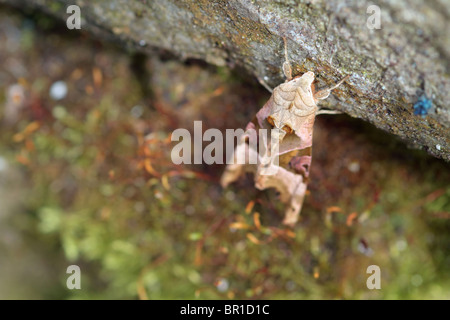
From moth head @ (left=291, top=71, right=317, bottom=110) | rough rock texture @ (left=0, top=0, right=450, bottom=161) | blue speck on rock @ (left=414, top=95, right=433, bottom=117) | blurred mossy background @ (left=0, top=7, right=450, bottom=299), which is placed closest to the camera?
rough rock texture @ (left=0, top=0, right=450, bottom=161)

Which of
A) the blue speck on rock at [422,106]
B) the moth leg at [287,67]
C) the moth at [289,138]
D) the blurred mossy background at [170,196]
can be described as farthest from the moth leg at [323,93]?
the blurred mossy background at [170,196]

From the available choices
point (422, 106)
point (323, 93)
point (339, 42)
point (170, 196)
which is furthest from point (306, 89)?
point (170, 196)

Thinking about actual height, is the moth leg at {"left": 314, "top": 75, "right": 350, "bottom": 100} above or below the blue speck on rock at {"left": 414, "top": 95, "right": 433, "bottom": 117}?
above

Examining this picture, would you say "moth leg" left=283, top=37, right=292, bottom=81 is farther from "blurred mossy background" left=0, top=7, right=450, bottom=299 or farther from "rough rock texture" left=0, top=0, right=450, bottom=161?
"blurred mossy background" left=0, top=7, right=450, bottom=299

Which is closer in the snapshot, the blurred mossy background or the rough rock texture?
the rough rock texture

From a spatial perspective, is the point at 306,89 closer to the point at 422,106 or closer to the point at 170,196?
the point at 422,106

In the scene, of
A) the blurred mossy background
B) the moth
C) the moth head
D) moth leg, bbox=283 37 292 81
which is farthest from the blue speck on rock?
the blurred mossy background
